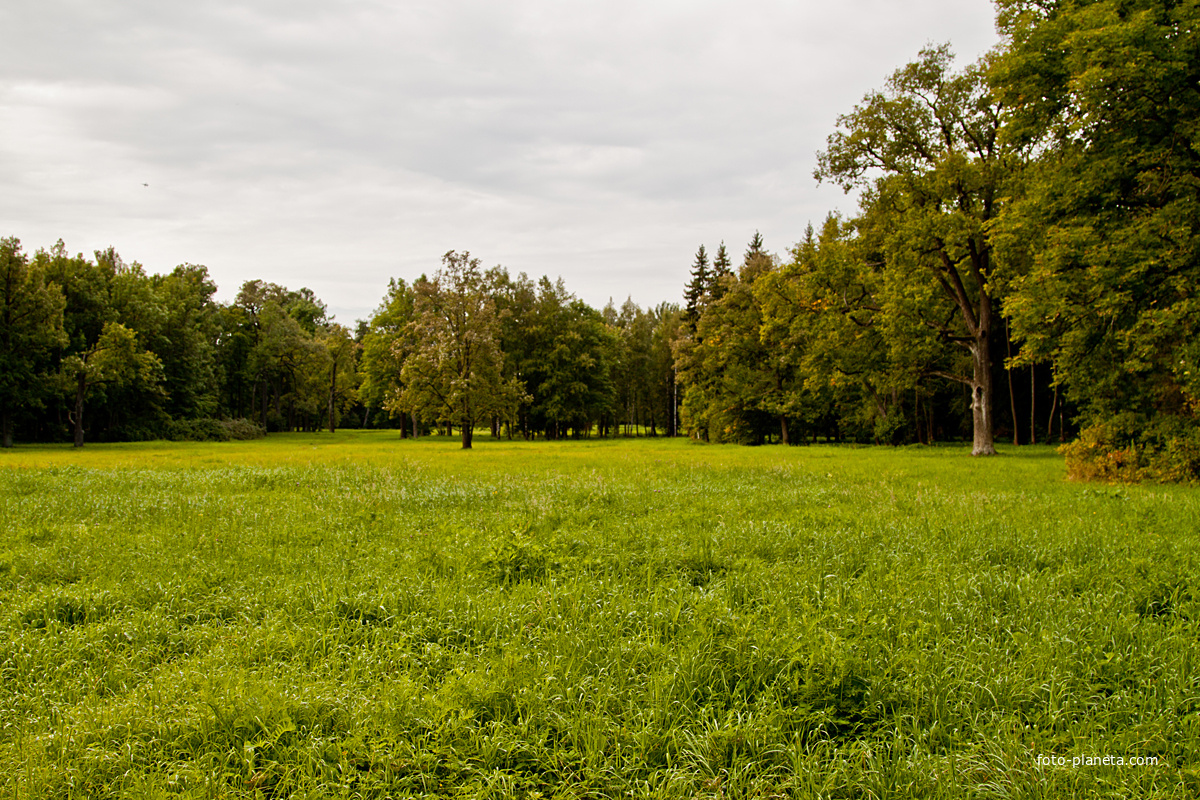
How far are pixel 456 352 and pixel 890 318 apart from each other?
2918 centimetres

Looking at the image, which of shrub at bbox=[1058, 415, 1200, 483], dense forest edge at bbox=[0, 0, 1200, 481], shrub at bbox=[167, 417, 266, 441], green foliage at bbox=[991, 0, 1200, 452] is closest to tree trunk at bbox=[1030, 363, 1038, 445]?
dense forest edge at bbox=[0, 0, 1200, 481]

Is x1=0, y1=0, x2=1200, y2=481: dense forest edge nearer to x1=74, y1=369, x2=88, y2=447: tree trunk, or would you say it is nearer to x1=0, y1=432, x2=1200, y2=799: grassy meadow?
x1=74, y1=369, x2=88, y2=447: tree trunk

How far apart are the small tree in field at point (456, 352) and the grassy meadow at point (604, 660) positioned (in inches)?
1350

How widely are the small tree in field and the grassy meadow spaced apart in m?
34.3

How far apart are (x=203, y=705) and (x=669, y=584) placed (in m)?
4.46

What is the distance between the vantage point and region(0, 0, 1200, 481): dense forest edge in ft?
56.1

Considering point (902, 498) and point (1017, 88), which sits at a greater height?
point (1017, 88)

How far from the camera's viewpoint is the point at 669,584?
6.86 m

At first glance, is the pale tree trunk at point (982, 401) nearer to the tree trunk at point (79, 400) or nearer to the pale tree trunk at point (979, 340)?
the pale tree trunk at point (979, 340)

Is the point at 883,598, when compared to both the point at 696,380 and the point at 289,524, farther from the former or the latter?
the point at 696,380

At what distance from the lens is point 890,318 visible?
30062 millimetres

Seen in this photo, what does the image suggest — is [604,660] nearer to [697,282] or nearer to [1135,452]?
[1135,452]

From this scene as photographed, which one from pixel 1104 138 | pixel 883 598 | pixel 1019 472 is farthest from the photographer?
pixel 1019 472

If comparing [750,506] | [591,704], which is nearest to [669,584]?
[591,704]
